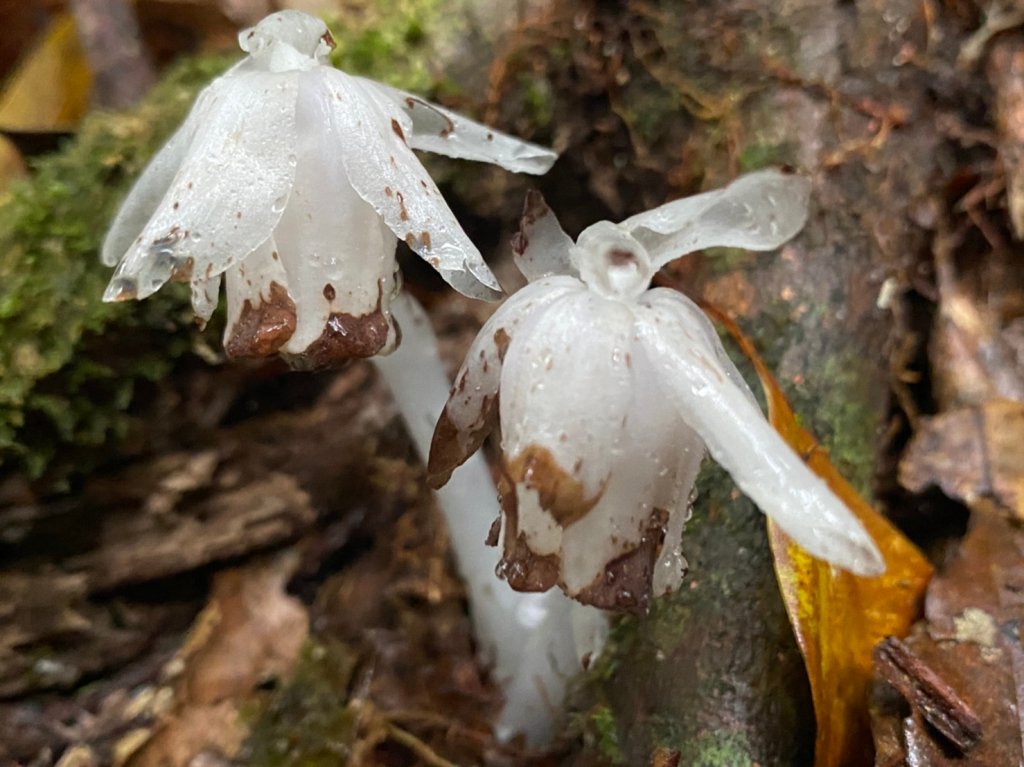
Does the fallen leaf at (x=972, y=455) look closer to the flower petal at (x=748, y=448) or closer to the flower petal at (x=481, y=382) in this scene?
the flower petal at (x=748, y=448)

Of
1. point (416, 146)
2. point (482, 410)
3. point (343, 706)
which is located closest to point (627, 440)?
point (482, 410)

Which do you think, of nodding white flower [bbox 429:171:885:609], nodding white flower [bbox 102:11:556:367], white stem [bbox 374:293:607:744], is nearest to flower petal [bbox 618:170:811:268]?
nodding white flower [bbox 429:171:885:609]

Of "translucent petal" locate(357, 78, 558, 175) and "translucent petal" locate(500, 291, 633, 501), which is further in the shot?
"translucent petal" locate(357, 78, 558, 175)

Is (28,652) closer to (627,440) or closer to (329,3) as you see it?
(627,440)

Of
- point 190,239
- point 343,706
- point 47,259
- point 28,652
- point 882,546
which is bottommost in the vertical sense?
point 343,706

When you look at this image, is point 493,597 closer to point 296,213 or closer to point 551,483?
point 551,483

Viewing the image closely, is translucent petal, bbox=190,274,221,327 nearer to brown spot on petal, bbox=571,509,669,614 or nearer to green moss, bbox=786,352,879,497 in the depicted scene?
brown spot on petal, bbox=571,509,669,614

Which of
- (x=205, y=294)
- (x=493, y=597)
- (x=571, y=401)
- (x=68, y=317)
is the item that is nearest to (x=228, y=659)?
(x=493, y=597)
